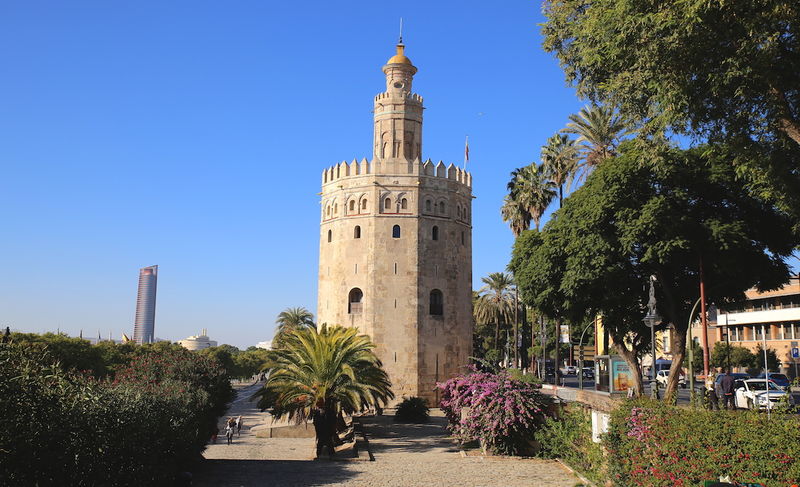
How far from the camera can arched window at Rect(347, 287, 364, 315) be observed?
41.2 m

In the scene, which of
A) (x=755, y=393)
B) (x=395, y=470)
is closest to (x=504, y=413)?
(x=395, y=470)

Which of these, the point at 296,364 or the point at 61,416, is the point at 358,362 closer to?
the point at 296,364

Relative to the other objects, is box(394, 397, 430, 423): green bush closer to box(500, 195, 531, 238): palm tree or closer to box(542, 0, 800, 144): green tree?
box(500, 195, 531, 238): palm tree

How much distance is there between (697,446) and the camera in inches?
437

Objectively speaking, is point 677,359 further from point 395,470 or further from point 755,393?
point 395,470

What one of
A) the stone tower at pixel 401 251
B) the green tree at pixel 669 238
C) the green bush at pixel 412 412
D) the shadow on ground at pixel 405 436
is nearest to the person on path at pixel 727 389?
the green tree at pixel 669 238

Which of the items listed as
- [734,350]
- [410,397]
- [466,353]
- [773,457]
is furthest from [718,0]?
[734,350]

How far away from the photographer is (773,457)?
31.2 feet

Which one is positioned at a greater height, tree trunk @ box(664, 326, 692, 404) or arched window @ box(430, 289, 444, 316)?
arched window @ box(430, 289, 444, 316)

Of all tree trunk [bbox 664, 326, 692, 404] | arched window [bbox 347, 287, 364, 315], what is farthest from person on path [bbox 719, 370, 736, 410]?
arched window [bbox 347, 287, 364, 315]

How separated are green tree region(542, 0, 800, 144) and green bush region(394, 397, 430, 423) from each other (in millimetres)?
23116

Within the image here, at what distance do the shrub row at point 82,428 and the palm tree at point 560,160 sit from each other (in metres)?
20.0

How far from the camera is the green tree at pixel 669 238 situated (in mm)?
22297

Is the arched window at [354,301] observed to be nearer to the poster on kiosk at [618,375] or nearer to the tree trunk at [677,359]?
the poster on kiosk at [618,375]
